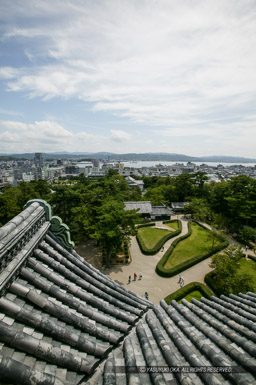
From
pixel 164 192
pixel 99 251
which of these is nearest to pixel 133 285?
pixel 99 251

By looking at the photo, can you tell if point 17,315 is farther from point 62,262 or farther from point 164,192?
point 164,192

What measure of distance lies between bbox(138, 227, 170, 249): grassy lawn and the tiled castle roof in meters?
25.7

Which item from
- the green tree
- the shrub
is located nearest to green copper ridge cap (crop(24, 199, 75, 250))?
the green tree

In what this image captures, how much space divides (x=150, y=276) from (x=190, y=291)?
517 cm

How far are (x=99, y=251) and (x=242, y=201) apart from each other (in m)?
30.1

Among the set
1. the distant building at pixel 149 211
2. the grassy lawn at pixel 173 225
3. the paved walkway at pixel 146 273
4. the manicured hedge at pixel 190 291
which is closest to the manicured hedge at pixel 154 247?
the paved walkway at pixel 146 273

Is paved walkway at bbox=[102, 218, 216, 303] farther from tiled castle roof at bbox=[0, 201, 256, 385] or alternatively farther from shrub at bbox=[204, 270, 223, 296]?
tiled castle roof at bbox=[0, 201, 256, 385]

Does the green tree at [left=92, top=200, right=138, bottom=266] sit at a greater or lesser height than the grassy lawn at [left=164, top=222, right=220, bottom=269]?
greater

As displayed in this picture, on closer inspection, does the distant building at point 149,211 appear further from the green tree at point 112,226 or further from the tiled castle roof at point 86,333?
the tiled castle roof at point 86,333

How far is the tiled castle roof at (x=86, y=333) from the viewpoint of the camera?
12.3ft

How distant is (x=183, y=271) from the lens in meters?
25.7

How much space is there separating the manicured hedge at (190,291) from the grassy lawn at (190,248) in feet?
15.7

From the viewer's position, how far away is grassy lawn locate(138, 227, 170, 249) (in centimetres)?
3345

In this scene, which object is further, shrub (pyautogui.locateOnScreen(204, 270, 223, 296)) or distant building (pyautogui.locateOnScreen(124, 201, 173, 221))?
distant building (pyautogui.locateOnScreen(124, 201, 173, 221))
